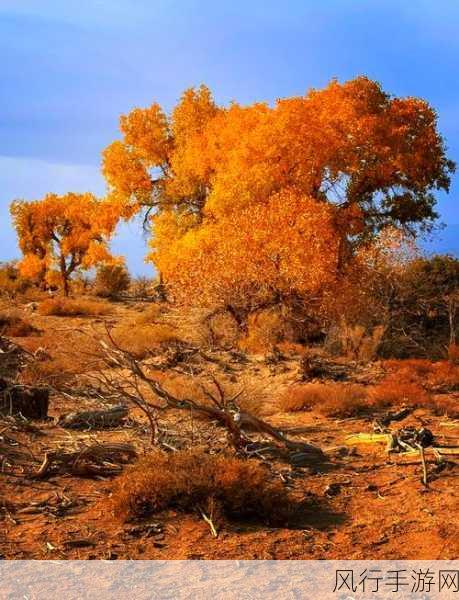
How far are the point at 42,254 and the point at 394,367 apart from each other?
98.1 ft

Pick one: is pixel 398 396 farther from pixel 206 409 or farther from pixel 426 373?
pixel 206 409

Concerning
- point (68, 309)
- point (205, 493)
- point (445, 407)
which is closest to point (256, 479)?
point (205, 493)

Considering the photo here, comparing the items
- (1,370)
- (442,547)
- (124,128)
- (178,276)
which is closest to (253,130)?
(178,276)

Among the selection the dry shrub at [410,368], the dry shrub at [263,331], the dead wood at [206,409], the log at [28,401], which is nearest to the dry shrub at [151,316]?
the dry shrub at [263,331]

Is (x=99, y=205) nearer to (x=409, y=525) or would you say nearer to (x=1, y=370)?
(x=1, y=370)

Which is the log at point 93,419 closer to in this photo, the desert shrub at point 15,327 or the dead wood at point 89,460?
the dead wood at point 89,460

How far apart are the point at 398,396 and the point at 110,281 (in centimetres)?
2737

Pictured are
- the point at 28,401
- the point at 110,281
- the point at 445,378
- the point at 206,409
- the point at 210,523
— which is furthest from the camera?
the point at 110,281

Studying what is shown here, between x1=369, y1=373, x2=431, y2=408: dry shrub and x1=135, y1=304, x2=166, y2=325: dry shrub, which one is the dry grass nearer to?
x1=369, y1=373, x2=431, y2=408: dry shrub

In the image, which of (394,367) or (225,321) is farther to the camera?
(225,321)

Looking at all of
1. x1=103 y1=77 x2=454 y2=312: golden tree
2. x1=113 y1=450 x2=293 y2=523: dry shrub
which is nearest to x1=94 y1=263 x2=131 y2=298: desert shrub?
x1=103 y1=77 x2=454 y2=312: golden tree

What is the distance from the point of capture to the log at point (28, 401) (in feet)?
34.2

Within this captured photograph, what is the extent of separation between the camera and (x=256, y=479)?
259 inches

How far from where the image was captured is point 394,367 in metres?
15.8
